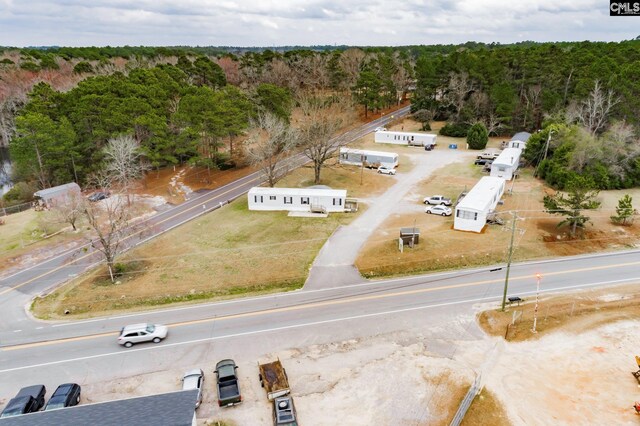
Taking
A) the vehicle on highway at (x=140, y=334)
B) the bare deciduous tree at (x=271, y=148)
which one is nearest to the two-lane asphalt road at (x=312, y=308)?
the vehicle on highway at (x=140, y=334)

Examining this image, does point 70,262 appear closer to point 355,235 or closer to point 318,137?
point 355,235

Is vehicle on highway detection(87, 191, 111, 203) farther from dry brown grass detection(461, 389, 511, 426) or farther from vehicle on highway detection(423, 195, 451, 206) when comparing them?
dry brown grass detection(461, 389, 511, 426)

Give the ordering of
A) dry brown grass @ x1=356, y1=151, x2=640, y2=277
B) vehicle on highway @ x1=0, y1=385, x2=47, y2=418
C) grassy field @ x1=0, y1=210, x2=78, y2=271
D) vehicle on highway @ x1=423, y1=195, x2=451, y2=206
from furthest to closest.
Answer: vehicle on highway @ x1=423, y1=195, x2=451, y2=206 → grassy field @ x1=0, y1=210, x2=78, y2=271 → dry brown grass @ x1=356, y1=151, x2=640, y2=277 → vehicle on highway @ x1=0, y1=385, x2=47, y2=418

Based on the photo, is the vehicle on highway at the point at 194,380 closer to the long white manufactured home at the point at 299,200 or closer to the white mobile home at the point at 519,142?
the long white manufactured home at the point at 299,200

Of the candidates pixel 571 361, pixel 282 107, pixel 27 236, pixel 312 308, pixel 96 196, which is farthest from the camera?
pixel 282 107

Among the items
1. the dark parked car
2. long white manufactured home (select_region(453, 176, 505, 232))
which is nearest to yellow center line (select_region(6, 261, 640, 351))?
long white manufactured home (select_region(453, 176, 505, 232))

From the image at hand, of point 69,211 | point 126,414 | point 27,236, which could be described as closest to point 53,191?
point 27,236
